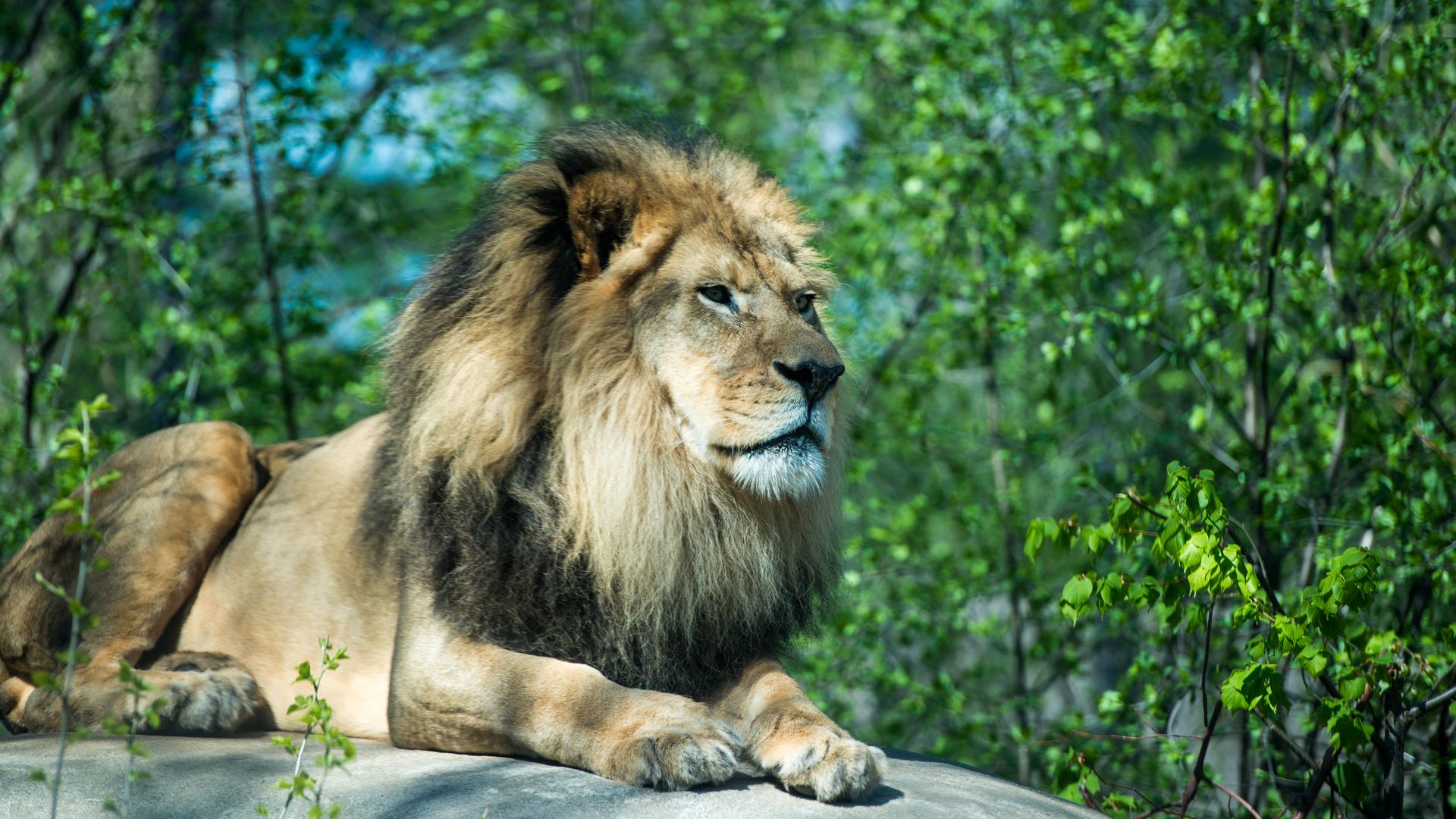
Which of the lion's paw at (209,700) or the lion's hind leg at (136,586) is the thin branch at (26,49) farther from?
the lion's paw at (209,700)

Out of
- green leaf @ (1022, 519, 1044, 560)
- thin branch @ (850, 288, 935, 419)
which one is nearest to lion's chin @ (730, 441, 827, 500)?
green leaf @ (1022, 519, 1044, 560)

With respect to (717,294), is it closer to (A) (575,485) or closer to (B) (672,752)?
(A) (575,485)

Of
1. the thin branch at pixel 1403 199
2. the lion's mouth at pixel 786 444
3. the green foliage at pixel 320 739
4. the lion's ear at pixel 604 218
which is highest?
the thin branch at pixel 1403 199

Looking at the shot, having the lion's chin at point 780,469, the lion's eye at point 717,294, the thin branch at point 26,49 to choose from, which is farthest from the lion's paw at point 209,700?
the thin branch at point 26,49

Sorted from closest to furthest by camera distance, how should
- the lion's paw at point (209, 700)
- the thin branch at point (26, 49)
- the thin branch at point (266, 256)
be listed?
the lion's paw at point (209, 700)
the thin branch at point (26, 49)
the thin branch at point (266, 256)

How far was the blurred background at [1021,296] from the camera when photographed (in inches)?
170

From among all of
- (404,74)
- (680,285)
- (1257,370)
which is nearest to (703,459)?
(680,285)

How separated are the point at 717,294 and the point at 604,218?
0.42 metres

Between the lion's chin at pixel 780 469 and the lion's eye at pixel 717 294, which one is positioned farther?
the lion's eye at pixel 717 294

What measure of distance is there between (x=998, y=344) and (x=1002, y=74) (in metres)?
1.51

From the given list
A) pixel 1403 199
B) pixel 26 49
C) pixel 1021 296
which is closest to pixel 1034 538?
pixel 1403 199

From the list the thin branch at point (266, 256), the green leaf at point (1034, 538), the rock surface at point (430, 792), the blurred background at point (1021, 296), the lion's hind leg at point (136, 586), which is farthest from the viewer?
the thin branch at point (266, 256)

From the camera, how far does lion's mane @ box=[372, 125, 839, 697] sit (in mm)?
3336

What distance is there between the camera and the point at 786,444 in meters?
3.21
